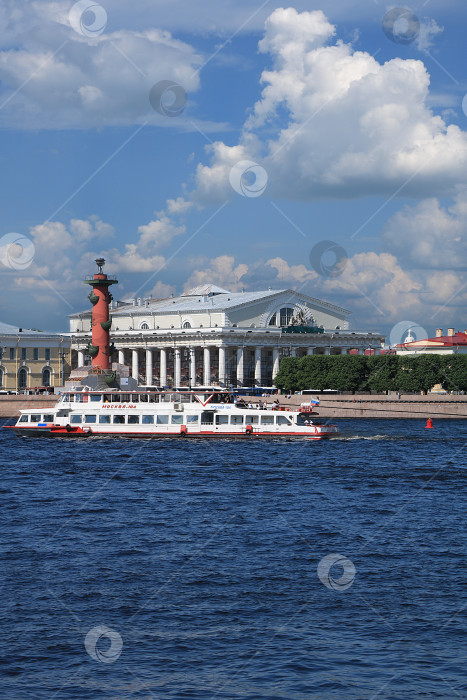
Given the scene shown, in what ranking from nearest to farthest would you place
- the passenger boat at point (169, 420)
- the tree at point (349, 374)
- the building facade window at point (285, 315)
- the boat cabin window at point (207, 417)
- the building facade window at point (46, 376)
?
the passenger boat at point (169, 420) < the boat cabin window at point (207, 417) < the tree at point (349, 374) < the building facade window at point (46, 376) < the building facade window at point (285, 315)

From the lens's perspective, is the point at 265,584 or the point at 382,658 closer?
the point at 382,658

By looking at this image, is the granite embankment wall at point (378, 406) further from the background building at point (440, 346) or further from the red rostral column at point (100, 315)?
the background building at point (440, 346)

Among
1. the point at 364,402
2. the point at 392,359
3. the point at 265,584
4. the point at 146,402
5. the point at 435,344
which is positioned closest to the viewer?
the point at 265,584

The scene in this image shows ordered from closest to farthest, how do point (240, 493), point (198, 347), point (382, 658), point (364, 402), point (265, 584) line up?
point (382, 658)
point (265, 584)
point (240, 493)
point (364, 402)
point (198, 347)

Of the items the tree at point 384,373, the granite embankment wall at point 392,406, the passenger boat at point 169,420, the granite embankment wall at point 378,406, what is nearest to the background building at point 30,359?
the granite embankment wall at point 378,406

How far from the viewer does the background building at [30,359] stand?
71750 mm

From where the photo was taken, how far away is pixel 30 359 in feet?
238

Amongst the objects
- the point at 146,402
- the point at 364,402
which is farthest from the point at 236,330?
the point at 146,402

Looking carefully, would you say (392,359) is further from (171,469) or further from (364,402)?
(171,469)

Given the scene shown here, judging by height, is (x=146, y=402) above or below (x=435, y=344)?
below

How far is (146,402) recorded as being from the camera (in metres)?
39.5

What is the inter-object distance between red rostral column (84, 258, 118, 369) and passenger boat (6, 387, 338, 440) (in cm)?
746

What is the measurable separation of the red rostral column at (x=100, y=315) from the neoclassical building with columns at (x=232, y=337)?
26.5 meters

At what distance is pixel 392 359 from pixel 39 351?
25.3m
